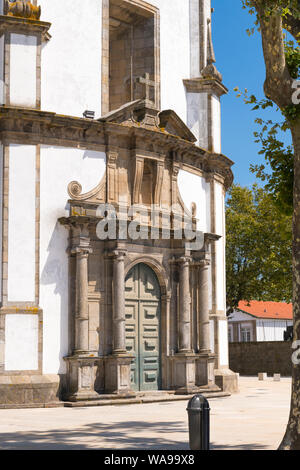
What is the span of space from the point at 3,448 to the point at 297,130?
18.9ft

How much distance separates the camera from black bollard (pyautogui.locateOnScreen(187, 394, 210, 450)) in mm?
8742

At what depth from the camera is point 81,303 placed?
19359mm

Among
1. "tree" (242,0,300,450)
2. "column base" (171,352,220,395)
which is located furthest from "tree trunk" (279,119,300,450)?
"column base" (171,352,220,395)

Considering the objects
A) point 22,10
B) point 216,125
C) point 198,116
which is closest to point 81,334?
point 22,10

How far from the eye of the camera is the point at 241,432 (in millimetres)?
12336

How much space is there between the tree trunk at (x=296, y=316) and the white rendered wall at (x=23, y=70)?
35.7 feet

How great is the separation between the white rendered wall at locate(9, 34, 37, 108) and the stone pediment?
2.12 m

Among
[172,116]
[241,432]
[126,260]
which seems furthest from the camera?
[172,116]

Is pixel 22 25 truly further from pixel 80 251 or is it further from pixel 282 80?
pixel 282 80

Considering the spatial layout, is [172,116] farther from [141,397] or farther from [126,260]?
[141,397]

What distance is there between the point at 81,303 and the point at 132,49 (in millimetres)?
8906

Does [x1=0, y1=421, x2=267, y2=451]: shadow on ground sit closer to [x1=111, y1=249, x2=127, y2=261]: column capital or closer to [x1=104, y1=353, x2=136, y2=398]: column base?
[x1=104, y1=353, x2=136, y2=398]: column base

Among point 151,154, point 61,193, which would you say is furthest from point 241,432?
point 151,154

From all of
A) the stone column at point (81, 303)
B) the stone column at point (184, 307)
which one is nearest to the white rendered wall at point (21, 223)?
the stone column at point (81, 303)
